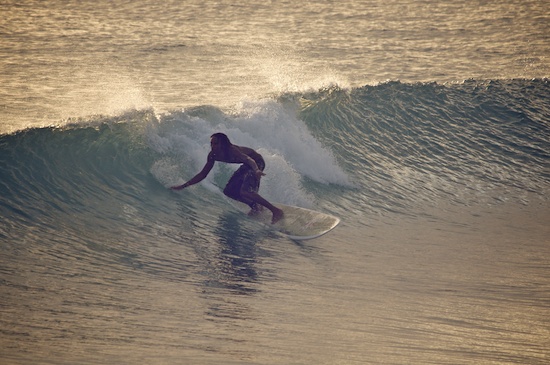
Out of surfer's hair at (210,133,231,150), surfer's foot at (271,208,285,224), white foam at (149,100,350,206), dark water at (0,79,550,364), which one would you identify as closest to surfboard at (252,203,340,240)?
surfer's foot at (271,208,285,224)

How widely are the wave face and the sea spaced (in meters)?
0.04

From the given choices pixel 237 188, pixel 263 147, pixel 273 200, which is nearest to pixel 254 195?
pixel 237 188

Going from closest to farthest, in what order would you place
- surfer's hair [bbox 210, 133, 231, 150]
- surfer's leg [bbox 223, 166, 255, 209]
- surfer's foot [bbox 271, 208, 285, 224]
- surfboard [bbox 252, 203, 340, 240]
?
surfboard [bbox 252, 203, 340, 240] → surfer's hair [bbox 210, 133, 231, 150] → surfer's foot [bbox 271, 208, 285, 224] → surfer's leg [bbox 223, 166, 255, 209]

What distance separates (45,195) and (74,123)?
2.28 m

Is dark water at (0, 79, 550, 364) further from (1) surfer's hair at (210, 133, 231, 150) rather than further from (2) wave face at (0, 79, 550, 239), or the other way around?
(1) surfer's hair at (210, 133, 231, 150)

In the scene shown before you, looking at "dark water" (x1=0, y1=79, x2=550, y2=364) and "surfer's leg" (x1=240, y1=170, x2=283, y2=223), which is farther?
"surfer's leg" (x1=240, y1=170, x2=283, y2=223)

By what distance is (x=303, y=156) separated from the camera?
11461mm

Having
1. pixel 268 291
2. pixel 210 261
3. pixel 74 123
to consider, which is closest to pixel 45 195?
pixel 74 123

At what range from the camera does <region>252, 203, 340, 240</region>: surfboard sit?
831 cm

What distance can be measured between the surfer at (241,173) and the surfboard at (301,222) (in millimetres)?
109

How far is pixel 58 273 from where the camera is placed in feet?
22.3

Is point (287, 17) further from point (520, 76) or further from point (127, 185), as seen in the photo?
point (127, 185)

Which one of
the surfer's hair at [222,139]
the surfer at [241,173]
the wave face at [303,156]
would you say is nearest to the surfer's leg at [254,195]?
the surfer at [241,173]

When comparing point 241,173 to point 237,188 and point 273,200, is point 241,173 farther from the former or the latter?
point 273,200
